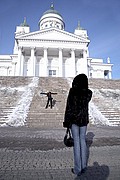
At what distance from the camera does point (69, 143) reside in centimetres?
335

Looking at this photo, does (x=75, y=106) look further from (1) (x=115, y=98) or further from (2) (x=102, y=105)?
(1) (x=115, y=98)

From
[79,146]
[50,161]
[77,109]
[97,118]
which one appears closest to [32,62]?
[97,118]

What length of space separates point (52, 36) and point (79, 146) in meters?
43.5

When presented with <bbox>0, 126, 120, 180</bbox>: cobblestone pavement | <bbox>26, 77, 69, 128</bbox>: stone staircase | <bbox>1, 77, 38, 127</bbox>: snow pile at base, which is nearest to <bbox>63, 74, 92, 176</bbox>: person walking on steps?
<bbox>0, 126, 120, 180</bbox>: cobblestone pavement

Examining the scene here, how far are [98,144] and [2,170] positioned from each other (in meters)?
3.22

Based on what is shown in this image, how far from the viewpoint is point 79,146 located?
329 centimetres

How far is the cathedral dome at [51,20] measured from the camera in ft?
194

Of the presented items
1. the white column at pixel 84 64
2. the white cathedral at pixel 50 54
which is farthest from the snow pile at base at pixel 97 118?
the white column at pixel 84 64

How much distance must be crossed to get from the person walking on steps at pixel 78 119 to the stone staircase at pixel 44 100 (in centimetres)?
656

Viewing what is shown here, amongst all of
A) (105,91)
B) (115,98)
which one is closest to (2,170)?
(115,98)

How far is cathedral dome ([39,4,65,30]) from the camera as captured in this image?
59281 mm

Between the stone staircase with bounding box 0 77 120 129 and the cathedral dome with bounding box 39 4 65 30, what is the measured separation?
42.1 m

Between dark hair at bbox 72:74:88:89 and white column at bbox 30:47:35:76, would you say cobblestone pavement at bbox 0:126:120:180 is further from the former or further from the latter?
white column at bbox 30:47:35:76

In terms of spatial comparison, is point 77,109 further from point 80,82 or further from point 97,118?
point 97,118
